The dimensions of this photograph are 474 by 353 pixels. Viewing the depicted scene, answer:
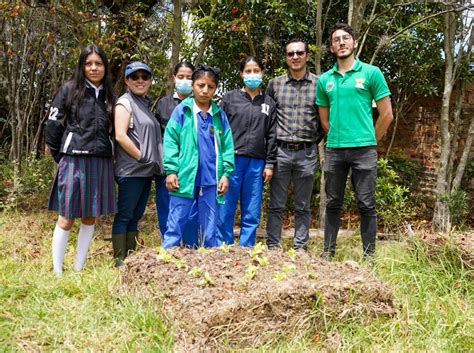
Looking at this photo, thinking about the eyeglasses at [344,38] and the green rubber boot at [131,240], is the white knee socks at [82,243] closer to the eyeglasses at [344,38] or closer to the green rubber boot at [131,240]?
the green rubber boot at [131,240]

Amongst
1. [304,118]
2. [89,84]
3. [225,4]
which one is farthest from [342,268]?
[225,4]

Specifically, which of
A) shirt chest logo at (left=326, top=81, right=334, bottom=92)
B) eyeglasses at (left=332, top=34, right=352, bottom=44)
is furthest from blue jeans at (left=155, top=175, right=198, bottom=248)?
eyeglasses at (left=332, top=34, right=352, bottom=44)

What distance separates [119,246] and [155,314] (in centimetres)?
135

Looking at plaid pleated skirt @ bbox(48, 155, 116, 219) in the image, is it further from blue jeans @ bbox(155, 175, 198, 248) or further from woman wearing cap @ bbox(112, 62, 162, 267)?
blue jeans @ bbox(155, 175, 198, 248)

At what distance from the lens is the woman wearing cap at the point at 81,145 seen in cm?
338

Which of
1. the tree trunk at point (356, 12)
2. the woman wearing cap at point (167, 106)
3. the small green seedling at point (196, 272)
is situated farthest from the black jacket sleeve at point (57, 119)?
the tree trunk at point (356, 12)

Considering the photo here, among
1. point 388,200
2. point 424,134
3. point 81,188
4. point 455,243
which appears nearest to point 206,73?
point 81,188

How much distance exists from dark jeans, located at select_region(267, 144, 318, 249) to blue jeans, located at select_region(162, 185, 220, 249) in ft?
2.17

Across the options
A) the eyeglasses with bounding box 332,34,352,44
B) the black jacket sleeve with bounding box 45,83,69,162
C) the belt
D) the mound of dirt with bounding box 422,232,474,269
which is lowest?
the mound of dirt with bounding box 422,232,474,269

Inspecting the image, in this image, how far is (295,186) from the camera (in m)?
4.06

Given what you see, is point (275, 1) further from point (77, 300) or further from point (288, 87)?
point (77, 300)

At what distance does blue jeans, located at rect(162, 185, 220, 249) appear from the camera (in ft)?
11.5

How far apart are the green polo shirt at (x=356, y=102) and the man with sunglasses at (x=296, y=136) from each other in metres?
0.37

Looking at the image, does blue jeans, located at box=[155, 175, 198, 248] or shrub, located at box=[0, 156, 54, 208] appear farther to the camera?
shrub, located at box=[0, 156, 54, 208]
